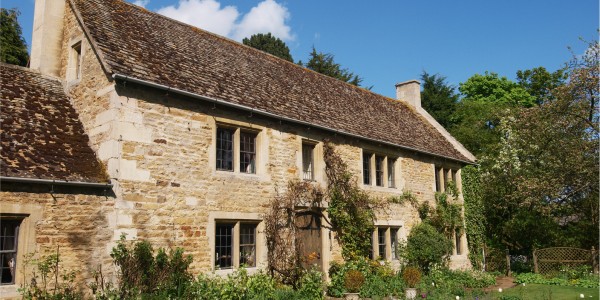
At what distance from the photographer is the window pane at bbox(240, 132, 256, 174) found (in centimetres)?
1285

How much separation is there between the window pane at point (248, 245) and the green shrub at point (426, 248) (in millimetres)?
7021

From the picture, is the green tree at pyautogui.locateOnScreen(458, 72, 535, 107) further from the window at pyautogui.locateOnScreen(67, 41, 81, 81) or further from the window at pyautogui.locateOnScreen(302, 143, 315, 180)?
the window at pyautogui.locateOnScreen(67, 41, 81, 81)

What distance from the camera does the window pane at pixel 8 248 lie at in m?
8.81

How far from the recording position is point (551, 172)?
55.6ft

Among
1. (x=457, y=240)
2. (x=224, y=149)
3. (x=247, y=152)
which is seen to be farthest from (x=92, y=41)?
(x=457, y=240)

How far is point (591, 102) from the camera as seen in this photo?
51.9ft

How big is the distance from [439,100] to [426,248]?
25.4 m

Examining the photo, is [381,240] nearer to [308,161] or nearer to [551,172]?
[308,161]

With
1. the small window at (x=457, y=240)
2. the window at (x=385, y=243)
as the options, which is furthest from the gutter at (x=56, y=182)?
the small window at (x=457, y=240)

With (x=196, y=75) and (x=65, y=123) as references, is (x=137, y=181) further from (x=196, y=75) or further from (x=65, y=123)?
(x=196, y=75)

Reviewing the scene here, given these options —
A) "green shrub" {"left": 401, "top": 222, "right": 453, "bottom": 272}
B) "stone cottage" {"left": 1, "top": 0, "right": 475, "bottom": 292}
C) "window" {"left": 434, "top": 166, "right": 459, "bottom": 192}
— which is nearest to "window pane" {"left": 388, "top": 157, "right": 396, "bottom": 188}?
"stone cottage" {"left": 1, "top": 0, "right": 475, "bottom": 292}

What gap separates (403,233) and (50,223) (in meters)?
12.4

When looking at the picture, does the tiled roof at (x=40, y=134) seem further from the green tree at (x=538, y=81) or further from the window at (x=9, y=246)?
the green tree at (x=538, y=81)

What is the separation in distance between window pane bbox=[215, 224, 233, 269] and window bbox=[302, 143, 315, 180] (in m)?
3.56
